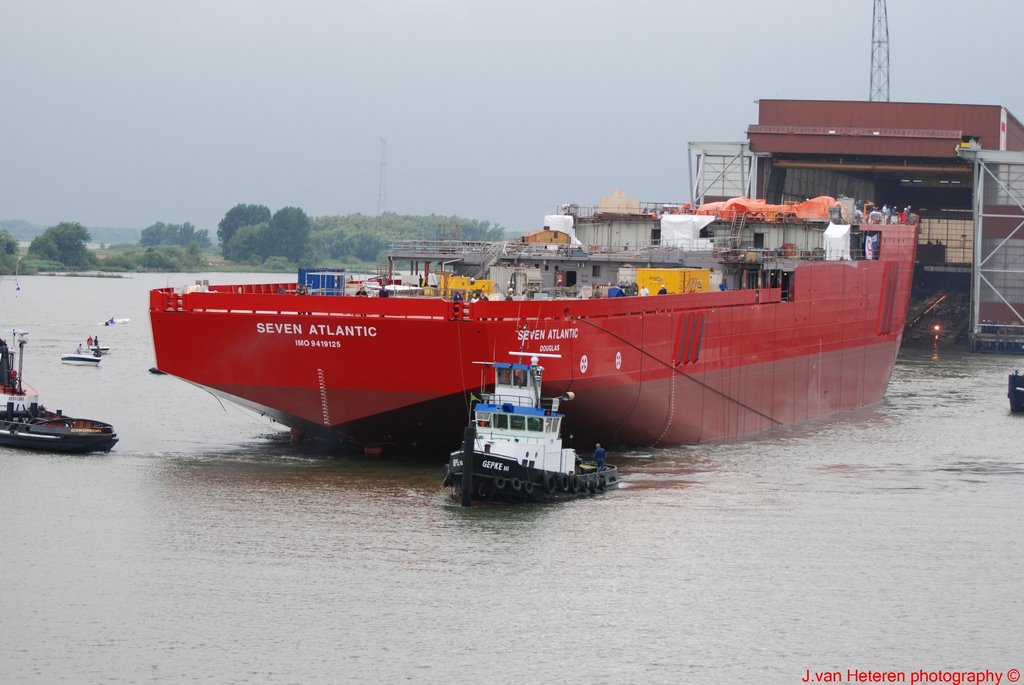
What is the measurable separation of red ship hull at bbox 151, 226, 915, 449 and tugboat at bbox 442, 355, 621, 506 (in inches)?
33.4

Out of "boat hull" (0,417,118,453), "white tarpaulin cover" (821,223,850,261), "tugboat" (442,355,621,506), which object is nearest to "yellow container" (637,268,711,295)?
"tugboat" (442,355,621,506)

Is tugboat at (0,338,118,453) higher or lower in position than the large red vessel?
lower

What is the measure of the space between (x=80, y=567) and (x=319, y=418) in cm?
830

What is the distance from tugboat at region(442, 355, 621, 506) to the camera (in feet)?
88.8

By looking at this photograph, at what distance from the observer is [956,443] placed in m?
38.4

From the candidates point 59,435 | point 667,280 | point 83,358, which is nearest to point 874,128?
point 667,280

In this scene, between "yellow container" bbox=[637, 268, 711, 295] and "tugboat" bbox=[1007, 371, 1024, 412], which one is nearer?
"yellow container" bbox=[637, 268, 711, 295]

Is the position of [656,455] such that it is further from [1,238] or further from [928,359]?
[1,238]

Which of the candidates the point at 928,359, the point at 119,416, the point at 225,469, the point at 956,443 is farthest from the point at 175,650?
the point at 928,359

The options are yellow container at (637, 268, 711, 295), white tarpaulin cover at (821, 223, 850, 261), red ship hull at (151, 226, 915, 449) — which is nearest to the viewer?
red ship hull at (151, 226, 915, 449)

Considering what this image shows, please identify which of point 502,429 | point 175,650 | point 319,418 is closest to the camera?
point 175,650

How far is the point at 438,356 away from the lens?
28.9 metres

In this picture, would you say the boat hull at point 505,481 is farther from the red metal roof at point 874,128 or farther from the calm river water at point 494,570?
the red metal roof at point 874,128

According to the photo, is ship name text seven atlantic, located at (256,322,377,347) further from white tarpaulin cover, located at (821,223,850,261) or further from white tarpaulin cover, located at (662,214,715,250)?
white tarpaulin cover, located at (821,223,850,261)
